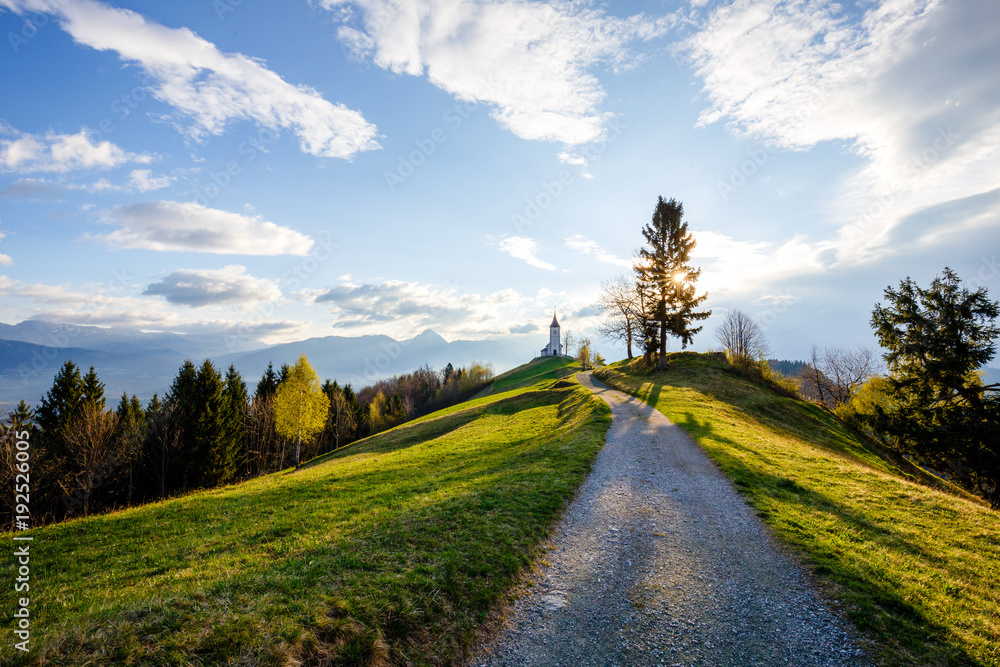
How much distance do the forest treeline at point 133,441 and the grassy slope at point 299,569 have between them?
10901mm

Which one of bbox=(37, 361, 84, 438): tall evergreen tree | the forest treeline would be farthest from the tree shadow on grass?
bbox=(37, 361, 84, 438): tall evergreen tree

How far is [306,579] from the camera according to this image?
7594 mm

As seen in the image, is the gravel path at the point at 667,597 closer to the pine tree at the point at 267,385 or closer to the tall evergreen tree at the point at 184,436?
the tall evergreen tree at the point at 184,436

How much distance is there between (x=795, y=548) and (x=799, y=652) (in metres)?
4.29

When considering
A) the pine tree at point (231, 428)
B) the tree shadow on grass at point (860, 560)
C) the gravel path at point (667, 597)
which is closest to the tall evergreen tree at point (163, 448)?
the pine tree at point (231, 428)

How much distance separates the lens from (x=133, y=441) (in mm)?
32750

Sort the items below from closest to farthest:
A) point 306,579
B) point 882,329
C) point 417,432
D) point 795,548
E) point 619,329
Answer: point 306,579 < point 795,548 < point 882,329 < point 417,432 < point 619,329

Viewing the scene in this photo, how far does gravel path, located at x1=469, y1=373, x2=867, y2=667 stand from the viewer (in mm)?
6598

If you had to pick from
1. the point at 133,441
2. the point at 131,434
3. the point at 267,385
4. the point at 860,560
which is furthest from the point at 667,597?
the point at 267,385

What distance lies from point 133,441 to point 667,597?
4334 centimetres

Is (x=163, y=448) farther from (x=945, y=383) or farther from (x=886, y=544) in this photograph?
(x=945, y=383)

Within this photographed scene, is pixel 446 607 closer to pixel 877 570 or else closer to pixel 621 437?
pixel 877 570

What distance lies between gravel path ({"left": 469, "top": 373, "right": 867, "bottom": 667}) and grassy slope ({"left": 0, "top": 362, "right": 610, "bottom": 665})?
0.98 meters

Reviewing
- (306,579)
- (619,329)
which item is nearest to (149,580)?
(306,579)
